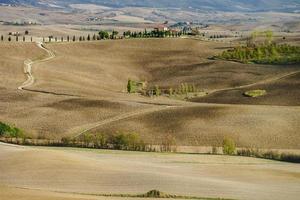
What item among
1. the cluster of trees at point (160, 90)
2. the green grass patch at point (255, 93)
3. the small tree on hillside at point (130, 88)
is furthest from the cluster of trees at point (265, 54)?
the small tree on hillside at point (130, 88)

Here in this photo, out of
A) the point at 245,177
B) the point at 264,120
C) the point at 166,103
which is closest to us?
the point at 245,177

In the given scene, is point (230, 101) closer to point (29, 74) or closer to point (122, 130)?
point (122, 130)

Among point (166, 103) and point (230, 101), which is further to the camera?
point (230, 101)

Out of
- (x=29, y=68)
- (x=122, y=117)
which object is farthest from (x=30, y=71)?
(x=122, y=117)

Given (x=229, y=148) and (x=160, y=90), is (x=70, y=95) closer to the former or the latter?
(x=160, y=90)

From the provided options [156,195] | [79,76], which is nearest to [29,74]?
[79,76]

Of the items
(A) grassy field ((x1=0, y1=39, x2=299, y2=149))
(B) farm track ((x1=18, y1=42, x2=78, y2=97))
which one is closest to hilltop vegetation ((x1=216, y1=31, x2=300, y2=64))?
(A) grassy field ((x1=0, y1=39, x2=299, y2=149))
